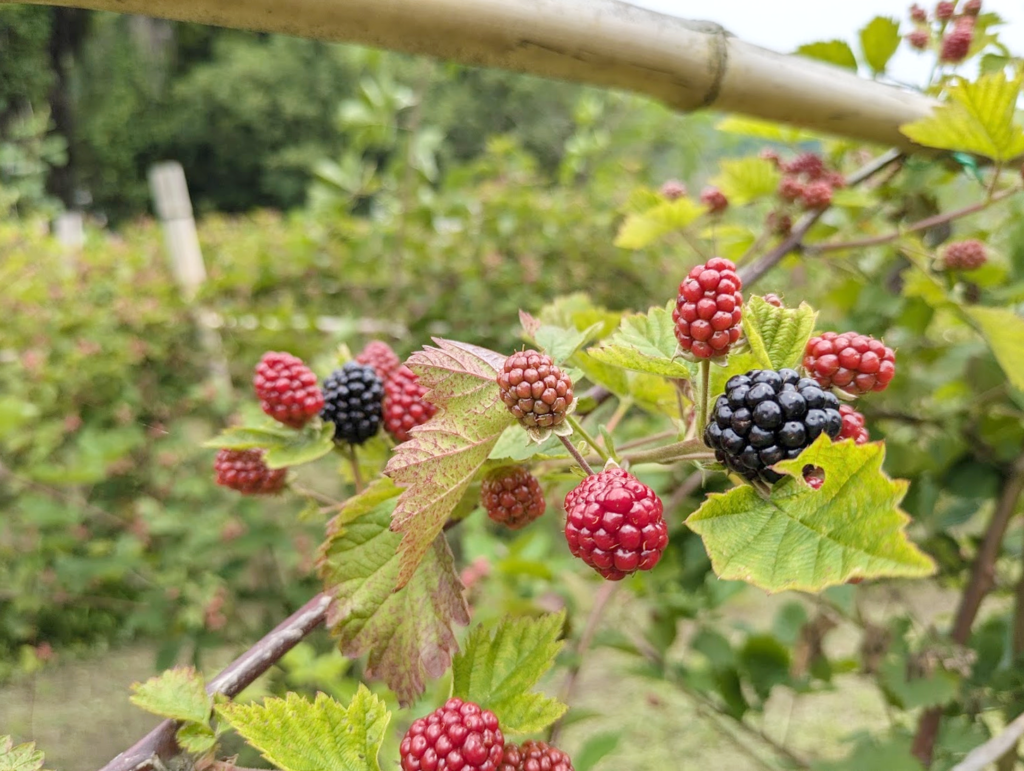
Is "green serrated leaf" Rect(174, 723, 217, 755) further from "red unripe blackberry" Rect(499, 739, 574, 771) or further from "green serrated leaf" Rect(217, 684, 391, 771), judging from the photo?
"red unripe blackberry" Rect(499, 739, 574, 771)

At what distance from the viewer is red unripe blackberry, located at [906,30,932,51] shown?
79 centimetres

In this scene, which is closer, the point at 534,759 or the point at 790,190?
the point at 534,759

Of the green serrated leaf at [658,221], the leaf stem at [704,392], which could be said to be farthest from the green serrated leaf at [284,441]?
the green serrated leaf at [658,221]

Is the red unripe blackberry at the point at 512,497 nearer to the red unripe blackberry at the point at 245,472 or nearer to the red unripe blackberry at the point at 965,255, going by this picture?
the red unripe blackberry at the point at 245,472

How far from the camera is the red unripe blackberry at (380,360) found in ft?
1.66

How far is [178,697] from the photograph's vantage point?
14.1 inches

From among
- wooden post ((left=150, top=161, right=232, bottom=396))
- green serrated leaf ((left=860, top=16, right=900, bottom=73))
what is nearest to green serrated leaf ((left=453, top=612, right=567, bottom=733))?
green serrated leaf ((left=860, top=16, right=900, bottom=73))

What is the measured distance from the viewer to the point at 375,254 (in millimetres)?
2252

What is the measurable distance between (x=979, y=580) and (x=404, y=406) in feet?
2.67

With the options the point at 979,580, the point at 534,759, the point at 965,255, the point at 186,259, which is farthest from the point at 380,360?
the point at 186,259

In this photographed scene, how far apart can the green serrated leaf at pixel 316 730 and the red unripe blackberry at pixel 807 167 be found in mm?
687

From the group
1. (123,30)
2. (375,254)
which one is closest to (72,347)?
(375,254)

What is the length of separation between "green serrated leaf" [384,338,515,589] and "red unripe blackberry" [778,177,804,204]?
0.49 meters

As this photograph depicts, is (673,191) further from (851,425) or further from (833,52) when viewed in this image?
(851,425)
